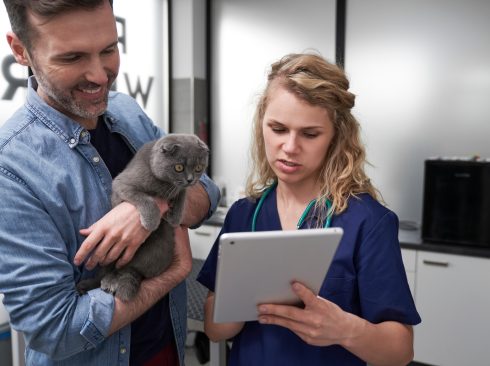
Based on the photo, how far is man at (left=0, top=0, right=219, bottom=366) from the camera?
870 mm

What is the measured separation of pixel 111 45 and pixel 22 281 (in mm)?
562

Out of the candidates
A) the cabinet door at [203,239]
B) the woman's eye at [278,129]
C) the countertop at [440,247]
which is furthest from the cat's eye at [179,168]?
the cabinet door at [203,239]

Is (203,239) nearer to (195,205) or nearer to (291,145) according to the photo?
(195,205)

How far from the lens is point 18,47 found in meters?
0.99

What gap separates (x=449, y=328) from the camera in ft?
8.27

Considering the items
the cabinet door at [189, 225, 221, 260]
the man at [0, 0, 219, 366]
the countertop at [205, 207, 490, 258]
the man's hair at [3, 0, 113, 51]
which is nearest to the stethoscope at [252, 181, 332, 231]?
the man at [0, 0, 219, 366]

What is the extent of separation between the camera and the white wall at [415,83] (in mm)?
2777

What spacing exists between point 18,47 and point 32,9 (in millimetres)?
132

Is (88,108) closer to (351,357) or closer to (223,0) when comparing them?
(351,357)

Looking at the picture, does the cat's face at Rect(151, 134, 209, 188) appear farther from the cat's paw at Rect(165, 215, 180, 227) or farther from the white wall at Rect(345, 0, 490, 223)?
the white wall at Rect(345, 0, 490, 223)

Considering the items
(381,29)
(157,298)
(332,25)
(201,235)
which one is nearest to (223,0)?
(332,25)

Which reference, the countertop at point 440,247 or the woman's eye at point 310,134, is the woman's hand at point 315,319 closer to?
the woman's eye at point 310,134

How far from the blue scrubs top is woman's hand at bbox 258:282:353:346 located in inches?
4.0

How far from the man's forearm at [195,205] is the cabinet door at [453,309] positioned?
1.71 meters
